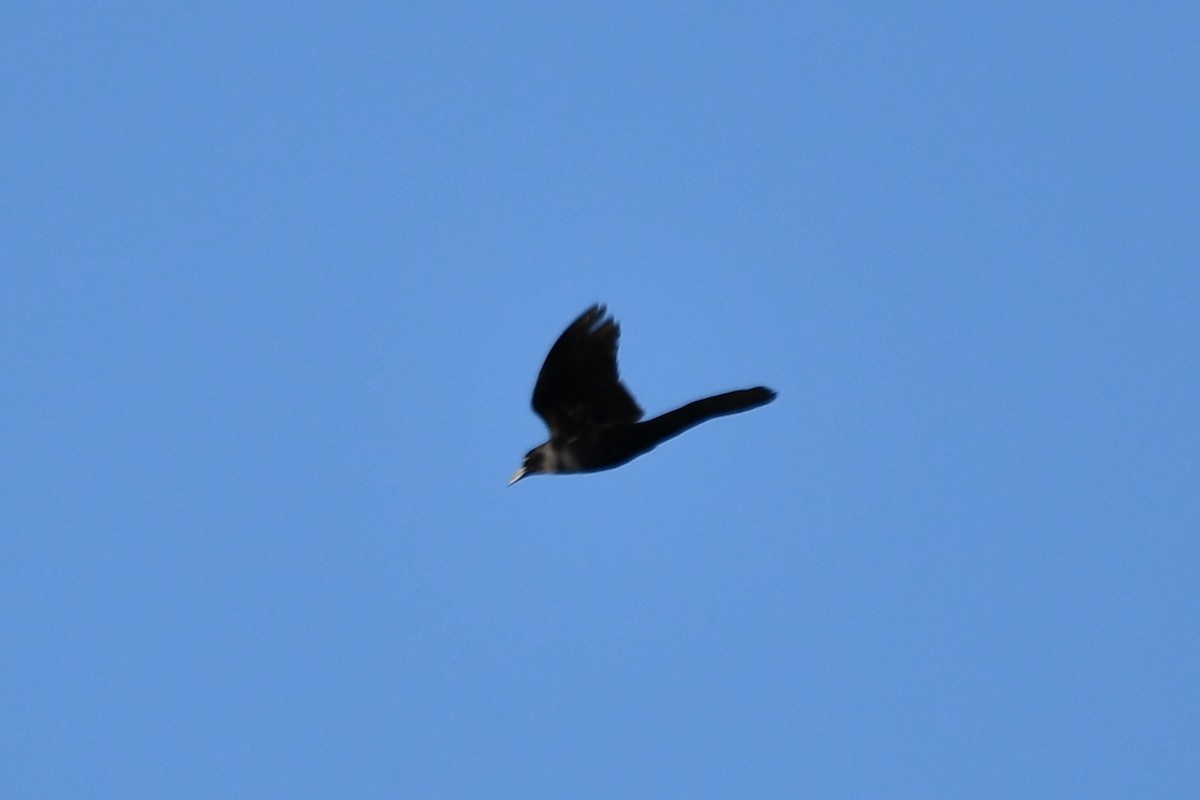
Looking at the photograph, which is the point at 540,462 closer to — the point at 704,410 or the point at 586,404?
the point at 586,404

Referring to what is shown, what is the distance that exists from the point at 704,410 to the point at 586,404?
1.73 meters

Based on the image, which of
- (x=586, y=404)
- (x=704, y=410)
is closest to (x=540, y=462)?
(x=586, y=404)

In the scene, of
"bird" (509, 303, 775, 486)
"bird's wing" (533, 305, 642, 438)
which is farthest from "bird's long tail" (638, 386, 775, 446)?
"bird's wing" (533, 305, 642, 438)

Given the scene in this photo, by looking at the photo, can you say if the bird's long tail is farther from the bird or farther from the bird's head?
the bird's head

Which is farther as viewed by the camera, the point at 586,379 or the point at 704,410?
the point at 586,379

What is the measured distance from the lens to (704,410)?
13.7 meters

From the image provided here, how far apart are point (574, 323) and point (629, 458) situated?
4.56 ft

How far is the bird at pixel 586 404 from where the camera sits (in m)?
14.7

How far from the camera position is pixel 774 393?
13.6 metres

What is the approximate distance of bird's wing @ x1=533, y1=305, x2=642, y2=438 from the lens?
14.9m

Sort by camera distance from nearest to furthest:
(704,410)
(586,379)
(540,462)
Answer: (704,410) < (586,379) < (540,462)

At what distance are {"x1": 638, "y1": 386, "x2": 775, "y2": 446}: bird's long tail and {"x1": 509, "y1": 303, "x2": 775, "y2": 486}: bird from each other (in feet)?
0.96

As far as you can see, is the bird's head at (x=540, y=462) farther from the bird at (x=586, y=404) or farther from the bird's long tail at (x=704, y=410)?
the bird's long tail at (x=704, y=410)

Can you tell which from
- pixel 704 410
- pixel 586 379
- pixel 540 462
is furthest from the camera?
pixel 540 462
